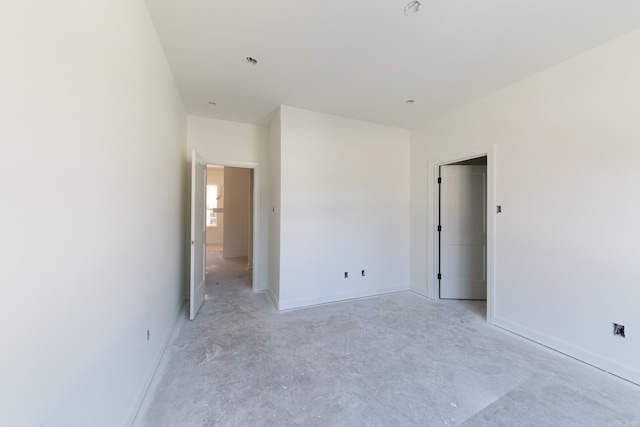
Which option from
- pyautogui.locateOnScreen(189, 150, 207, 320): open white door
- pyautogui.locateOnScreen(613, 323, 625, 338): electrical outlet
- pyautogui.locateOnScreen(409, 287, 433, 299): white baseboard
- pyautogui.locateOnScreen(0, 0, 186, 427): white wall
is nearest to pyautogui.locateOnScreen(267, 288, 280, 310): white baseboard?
pyautogui.locateOnScreen(189, 150, 207, 320): open white door

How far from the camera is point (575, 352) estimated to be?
222 cm

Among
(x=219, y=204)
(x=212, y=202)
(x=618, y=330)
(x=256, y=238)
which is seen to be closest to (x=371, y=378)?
(x=618, y=330)

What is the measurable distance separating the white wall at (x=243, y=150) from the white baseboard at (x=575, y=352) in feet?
10.8

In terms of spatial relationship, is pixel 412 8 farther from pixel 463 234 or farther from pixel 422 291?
pixel 422 291

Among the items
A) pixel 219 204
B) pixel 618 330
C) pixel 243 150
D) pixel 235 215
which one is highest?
pixel 243 150

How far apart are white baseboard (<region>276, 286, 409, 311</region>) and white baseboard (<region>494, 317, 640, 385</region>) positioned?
146 centimetres

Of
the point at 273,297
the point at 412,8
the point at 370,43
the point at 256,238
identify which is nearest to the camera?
the point at 412,8

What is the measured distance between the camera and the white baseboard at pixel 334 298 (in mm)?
3313

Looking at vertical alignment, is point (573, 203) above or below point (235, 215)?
above

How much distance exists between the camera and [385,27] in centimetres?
192

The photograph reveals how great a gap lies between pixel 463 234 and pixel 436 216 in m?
0.49

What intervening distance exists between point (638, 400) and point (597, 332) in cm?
50

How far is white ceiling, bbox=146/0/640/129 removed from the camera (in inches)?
68.6

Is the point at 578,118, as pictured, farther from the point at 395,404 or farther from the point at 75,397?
the point at 75,397
